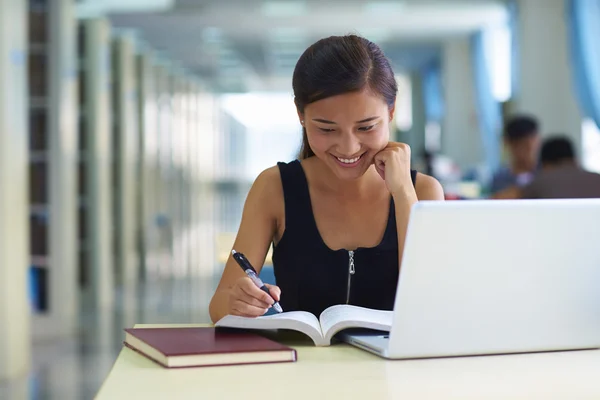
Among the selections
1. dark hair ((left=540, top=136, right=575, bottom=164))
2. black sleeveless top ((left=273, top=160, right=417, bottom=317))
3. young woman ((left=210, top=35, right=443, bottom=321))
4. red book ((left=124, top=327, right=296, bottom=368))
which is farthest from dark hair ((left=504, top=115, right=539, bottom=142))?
Result: red book ((left=124, top=327, right=296, bottom=368))

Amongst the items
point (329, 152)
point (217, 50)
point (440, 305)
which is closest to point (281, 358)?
point (440, 305)

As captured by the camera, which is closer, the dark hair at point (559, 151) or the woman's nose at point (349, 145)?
the woman's nose at point (349, 145)

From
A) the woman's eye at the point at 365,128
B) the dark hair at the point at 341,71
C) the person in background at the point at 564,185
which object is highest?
the dark hair at the point at 341,71

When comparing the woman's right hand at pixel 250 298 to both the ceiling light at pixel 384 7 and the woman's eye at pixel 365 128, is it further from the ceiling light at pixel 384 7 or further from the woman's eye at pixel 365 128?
the ceiling light at pixel 384 7

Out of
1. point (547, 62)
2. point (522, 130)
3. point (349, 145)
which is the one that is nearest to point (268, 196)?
point (349, 145)

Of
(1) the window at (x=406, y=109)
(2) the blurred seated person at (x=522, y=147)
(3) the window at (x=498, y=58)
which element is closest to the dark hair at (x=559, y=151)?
(2) the blurred seated person at (x=522, y=147)

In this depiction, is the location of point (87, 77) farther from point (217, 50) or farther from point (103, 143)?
point (217, 50)

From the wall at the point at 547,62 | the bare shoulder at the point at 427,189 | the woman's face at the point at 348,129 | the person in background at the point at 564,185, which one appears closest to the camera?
the woman's face at the point at 348,129

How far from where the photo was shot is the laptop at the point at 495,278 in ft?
4.18

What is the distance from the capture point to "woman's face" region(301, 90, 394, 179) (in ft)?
5.89

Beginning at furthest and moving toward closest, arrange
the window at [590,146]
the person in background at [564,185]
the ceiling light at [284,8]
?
1. the ceiling light at [284,8]
2. the window at [590,146]
3. the person in background at [564,185]

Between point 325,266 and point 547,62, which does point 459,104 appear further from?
point 325,266

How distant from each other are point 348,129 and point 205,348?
2.05ft

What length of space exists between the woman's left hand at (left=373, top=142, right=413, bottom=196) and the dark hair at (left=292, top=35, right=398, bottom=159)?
0.37ft
